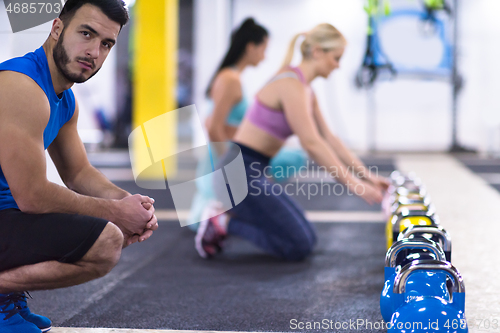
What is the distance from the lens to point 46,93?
146cm

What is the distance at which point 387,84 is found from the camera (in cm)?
877

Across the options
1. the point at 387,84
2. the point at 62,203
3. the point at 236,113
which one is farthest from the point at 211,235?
the point at 387,84

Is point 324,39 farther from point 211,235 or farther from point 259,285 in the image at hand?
point 259,285

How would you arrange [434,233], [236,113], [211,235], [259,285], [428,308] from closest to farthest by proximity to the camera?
[428,308] < [434,233] < [259,285] < [211,235] < [236,113]

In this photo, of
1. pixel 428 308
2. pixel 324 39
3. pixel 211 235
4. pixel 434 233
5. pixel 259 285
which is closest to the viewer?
pixel 428 308

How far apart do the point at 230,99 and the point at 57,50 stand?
1880mm

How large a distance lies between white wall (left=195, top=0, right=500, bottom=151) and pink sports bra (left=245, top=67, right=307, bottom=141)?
5.57 m

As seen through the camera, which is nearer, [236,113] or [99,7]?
[99,7]

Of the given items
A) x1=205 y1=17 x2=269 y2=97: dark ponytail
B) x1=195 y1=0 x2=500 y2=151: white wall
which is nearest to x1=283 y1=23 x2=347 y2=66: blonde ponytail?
x1=205 y1=17 x2=269 y2=97: dark ponytail

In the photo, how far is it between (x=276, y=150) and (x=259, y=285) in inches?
33.6

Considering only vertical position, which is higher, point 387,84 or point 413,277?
point 413,277

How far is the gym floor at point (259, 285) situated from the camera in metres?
1.79

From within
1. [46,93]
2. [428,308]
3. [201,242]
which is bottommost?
[201,242]

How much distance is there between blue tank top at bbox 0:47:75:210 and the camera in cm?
142
